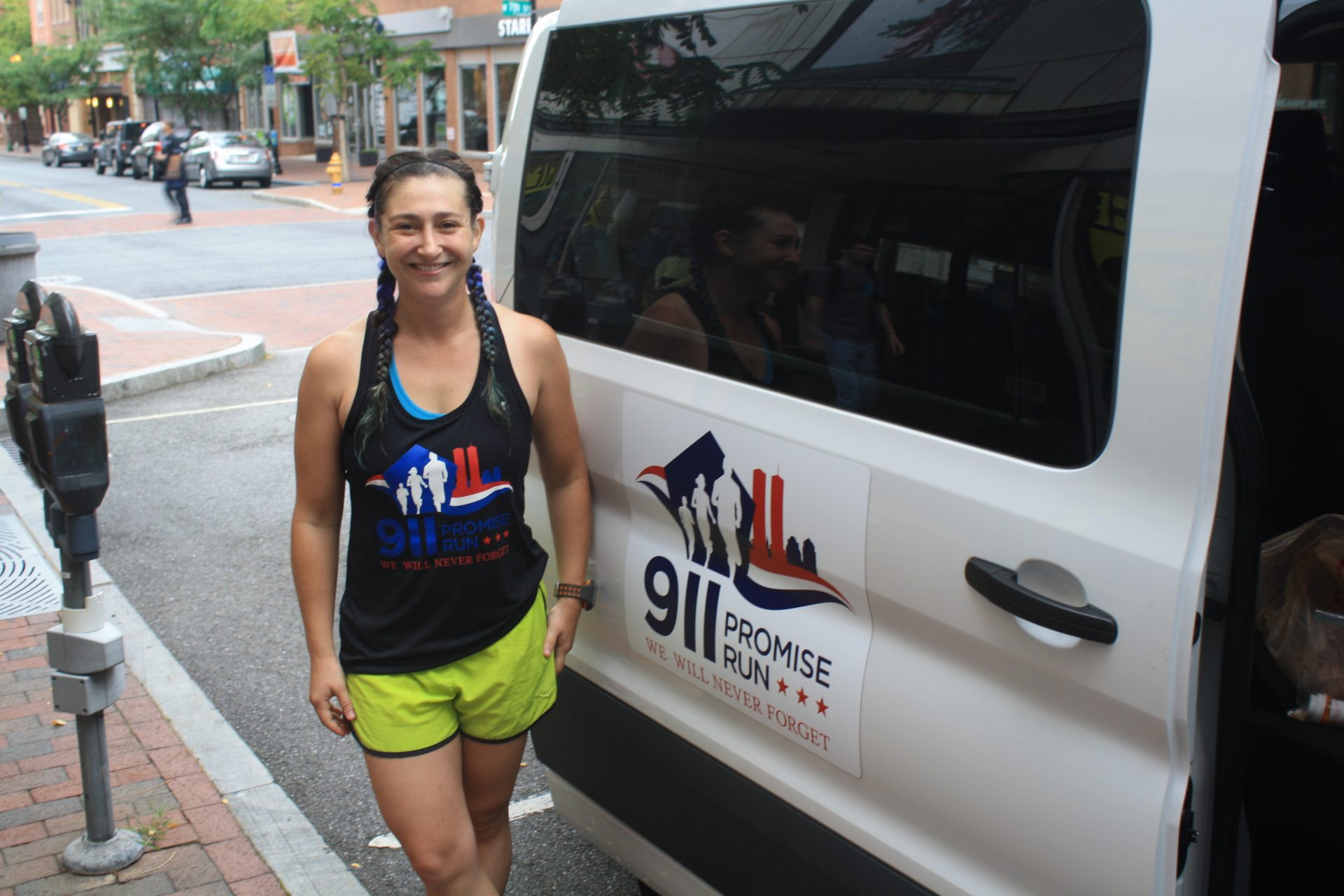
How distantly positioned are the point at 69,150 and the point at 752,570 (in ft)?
176

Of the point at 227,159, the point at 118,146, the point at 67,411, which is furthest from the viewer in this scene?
the point at 118,146

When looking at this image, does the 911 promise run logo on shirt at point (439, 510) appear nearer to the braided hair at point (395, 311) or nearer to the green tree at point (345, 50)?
the braided hair at point (395, 311)

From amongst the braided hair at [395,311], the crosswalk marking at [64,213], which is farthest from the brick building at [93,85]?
the braided hair at [395,311]

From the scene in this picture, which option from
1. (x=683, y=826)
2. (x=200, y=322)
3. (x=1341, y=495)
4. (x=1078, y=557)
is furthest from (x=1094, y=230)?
(x=200, y=322)

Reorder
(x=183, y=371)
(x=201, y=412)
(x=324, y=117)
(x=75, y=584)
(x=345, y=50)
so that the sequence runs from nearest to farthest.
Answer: (x=75, y=584)
(x=201, y=412)
(x=183, y=371)
(x=345, y=50)
(x=324, y=117)

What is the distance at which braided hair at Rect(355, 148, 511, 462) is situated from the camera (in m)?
2.30

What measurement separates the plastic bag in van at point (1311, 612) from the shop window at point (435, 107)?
39.0 m

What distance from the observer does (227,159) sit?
110 feet

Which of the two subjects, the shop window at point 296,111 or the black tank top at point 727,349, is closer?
the black tank top at point 727,349

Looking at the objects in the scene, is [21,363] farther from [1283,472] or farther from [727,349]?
[1283,472]

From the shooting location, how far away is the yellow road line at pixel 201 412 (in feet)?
28.4

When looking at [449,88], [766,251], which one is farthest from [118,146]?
[766,251]

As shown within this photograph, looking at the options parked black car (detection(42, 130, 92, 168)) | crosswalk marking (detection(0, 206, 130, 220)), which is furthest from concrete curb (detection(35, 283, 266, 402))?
parked black car (detection(42, 130, 92, 168))

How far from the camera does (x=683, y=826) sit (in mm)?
2514
